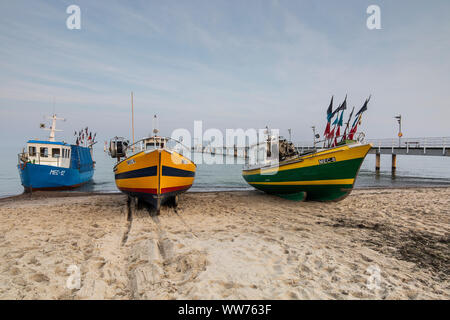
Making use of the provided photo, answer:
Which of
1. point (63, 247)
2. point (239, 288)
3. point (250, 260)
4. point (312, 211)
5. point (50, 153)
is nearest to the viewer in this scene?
point (239, 288)

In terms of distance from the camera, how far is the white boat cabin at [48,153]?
17.0 m

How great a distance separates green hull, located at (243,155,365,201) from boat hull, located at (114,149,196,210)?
202 inches

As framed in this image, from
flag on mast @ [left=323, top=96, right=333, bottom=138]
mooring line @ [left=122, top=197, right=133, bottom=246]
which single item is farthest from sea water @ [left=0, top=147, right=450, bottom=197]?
mooring line @ [left=122, top=197, right=133, bottom=246]

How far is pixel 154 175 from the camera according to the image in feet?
27.3

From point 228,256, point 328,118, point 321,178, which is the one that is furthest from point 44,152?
point 328,118

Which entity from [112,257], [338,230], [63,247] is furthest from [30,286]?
[338,230]

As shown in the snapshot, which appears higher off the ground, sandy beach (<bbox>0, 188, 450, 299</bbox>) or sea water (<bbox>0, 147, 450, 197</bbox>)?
sandy beach (<bbox>0, 188, 450, 299</bbox>)

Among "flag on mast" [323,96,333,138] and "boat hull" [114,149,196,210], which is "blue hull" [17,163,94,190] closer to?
"boat hull" [114,149,196,210]

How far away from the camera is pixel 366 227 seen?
688 centimetres

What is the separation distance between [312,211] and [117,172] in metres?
8.89

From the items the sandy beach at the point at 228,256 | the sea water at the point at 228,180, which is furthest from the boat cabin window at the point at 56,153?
the sandy beach at the point at 228,256

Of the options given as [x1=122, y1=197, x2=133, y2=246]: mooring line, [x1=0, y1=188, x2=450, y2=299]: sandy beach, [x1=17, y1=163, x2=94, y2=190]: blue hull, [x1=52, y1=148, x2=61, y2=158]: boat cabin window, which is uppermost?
[x1=52, y1=148, x2=61, y2=158]: boat cabin window

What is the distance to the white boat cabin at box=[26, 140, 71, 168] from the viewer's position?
1700cm
